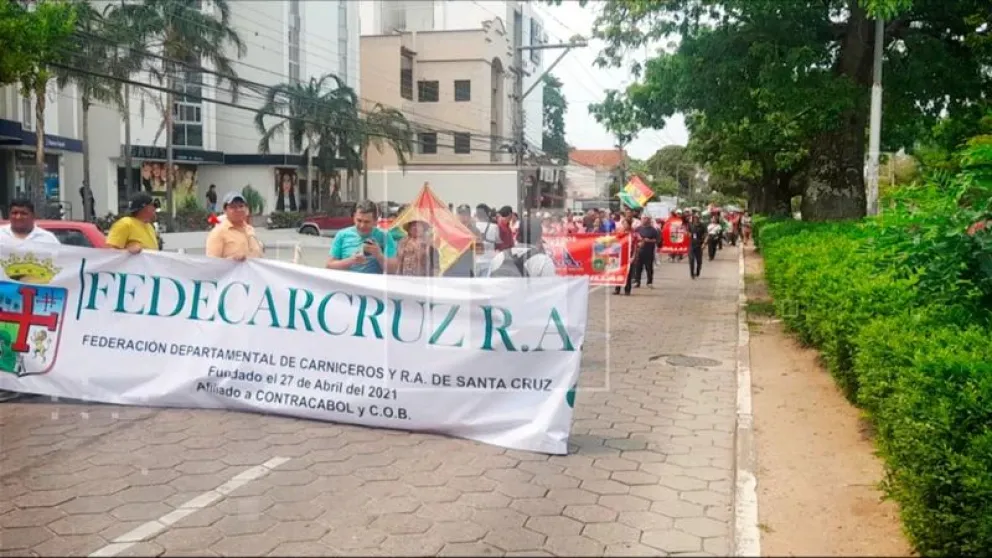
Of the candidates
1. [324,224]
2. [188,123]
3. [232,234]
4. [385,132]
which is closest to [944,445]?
[232,234]

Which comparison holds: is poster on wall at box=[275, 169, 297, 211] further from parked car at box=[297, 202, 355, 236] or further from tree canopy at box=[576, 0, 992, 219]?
tree canopy at box=[576, 0, 992, 219]

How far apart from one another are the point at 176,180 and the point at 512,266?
44.8 meters

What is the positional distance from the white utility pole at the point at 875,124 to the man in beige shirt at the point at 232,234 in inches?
415

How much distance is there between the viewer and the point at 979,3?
49.0 feet

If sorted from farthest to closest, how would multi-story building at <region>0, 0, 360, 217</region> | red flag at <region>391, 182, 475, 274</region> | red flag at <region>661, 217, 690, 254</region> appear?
multi-story building at <region>0, 0, 360, 217</region>, red flag at <region>661, 217, 690, 254</region>, red flag at <region>391, 182, 475, 274</region>

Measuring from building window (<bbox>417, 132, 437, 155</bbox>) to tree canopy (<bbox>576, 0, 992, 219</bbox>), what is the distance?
1790 inches

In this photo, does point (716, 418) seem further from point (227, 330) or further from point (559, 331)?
point (227, 330)

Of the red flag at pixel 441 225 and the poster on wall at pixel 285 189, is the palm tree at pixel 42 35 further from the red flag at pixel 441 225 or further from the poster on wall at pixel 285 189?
the poster on wall at pixel 285 189

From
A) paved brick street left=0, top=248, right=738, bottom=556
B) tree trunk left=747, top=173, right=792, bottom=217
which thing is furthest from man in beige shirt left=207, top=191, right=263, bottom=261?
tree trunk left=747, top=173, right=792, bottom=217

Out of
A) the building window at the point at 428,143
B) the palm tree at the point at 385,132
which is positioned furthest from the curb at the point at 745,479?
the building window at the point at 428,143

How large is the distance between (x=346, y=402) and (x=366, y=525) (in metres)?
1.99

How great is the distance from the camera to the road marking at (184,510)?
452 cm

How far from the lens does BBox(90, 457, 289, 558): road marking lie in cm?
452

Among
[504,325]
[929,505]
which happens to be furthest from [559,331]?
[929,505]
